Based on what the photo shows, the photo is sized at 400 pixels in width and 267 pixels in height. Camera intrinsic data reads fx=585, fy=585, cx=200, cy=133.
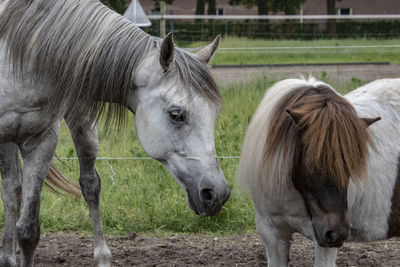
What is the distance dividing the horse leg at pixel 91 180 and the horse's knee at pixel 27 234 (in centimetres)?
69

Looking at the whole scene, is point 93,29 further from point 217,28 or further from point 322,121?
point 217,28

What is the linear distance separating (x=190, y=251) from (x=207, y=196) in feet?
6.10

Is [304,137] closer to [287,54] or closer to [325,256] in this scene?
[325,256]

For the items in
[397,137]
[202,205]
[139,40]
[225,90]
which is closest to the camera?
[202,205]

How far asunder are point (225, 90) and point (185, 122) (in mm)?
5443

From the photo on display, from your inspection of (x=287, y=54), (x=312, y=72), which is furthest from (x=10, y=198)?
(x=287, y=54)

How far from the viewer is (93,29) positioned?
2.99 m

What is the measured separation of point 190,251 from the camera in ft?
14.8

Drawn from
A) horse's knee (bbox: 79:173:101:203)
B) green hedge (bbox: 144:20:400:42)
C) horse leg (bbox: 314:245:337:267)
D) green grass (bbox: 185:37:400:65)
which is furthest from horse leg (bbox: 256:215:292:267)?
green hedge (bbox: 144:20:400:42)

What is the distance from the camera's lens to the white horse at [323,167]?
9.39 feet

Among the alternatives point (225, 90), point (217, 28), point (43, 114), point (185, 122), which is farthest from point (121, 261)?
point (217, 28)

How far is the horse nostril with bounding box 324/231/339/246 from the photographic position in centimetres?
284

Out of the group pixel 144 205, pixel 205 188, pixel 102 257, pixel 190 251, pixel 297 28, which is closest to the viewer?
pixel 205 188

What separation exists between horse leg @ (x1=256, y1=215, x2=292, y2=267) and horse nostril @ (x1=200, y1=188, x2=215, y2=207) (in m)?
0.73
